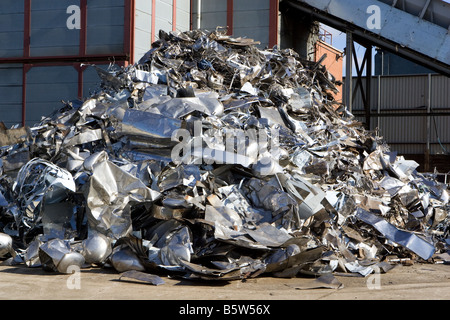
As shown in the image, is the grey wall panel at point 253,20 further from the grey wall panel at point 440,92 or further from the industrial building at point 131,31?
the grey wall panel at point 440,92

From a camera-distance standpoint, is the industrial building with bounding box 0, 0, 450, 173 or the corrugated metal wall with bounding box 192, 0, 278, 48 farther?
the corrugated metal wall with bounding box 192, 0, 278, 48

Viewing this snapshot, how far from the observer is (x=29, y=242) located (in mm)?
6465

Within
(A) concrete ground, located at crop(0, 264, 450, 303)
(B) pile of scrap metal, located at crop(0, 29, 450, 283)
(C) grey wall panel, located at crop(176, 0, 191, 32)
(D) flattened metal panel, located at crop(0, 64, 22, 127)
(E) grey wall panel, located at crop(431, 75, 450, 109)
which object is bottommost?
(A) concrete ground, located at crop(0, 264, 450, 303)

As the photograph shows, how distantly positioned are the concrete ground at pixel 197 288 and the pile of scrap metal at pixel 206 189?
0.47ft

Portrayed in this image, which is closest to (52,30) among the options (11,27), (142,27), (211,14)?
(11,27)

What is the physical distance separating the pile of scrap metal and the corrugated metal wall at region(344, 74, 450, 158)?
12967 mm

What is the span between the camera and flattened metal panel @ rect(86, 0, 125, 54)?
13.8 meters

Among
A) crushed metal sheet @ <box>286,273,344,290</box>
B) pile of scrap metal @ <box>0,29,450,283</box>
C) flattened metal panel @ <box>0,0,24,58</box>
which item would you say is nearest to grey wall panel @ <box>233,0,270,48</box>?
flattened metal panel @ <box>0,0,24,58</box>

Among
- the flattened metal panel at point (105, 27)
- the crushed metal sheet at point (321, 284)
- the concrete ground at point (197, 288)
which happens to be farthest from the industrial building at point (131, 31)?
the crushed metal sheet at point (321, 284)

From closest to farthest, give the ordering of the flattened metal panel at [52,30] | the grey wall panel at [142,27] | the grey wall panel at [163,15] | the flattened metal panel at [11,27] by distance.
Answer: the grey wall panel at [142,27] → the flattened metal panel at [52,30] → the grey wall panel at [163,15] → the flattened metal panel at [11,27]

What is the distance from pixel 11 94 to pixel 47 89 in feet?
3.69

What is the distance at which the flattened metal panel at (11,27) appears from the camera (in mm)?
14453

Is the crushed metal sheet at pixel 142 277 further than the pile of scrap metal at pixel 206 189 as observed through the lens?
No

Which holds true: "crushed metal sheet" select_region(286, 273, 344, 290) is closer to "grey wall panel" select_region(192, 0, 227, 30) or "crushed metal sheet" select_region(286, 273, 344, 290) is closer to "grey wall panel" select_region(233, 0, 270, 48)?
"grey wall panel" select_region(233, 0, 270, 48)
